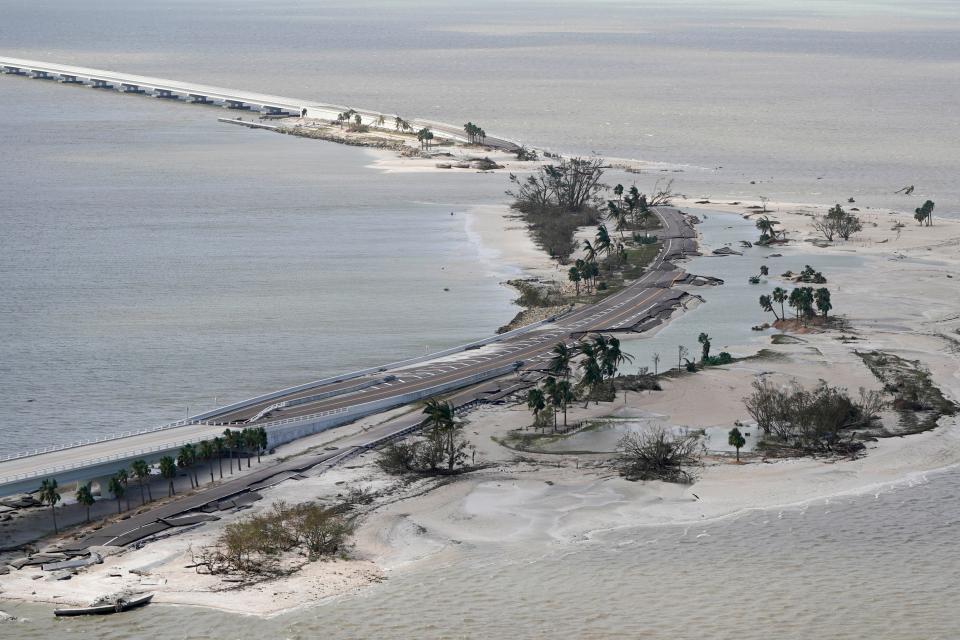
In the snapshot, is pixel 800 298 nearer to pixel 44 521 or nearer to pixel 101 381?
pixel 101 381

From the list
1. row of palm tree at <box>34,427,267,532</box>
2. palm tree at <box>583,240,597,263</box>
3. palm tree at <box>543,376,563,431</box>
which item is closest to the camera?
row of palm tree at <box>34,427,267,532</box>

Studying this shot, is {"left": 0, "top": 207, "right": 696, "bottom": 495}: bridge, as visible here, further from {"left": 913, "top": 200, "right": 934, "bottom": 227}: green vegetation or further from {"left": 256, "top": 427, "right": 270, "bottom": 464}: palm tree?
{"left": 913, "top": 200, "right": 934, "bottom": 227}: green vegetation

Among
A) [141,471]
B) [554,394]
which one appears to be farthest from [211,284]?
[141,471]

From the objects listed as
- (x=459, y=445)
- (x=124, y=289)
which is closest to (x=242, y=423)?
(x=459, y=445)

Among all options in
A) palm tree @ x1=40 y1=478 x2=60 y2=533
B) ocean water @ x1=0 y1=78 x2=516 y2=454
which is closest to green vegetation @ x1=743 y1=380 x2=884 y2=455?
ocean water @ x1=0 y1=78 x2=516 y2=454

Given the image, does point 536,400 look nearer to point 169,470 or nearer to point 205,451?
point 205,451

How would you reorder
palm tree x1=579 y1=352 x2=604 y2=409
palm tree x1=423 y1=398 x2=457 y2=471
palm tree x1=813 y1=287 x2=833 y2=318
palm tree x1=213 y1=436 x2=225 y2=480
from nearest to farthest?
palm tree x1=423 y1=398 x2=457 y2=471 → palm tree x1=213 y1=436 x2=225 y2=480 → palm tree x1=579 y1=352 x2=604 y2=409 → palm tree x1=813 y1=287 x2=833 y2=318
